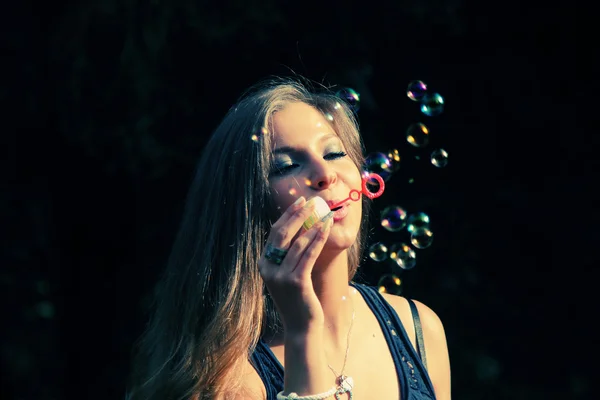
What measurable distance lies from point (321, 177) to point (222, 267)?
1.40ft

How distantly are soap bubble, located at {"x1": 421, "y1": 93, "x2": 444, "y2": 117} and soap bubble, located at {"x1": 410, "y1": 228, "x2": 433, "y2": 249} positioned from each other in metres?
0.45

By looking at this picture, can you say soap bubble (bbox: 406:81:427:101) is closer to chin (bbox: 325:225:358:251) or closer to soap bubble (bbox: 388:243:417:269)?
soap bubble (bbox: 388:243:417:269)

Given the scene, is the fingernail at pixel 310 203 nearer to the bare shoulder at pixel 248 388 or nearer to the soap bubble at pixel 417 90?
the bare shoulder at pixel 248 388

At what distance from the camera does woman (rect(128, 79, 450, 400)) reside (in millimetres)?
1883

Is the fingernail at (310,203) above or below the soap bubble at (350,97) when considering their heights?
below

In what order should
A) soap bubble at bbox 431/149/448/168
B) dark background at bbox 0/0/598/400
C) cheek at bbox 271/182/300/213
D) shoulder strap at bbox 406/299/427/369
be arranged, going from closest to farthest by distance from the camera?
cheek at bbox 271/182/300/213 → shoulder strap at bbox 406/299/427/369 → soap bubble at bbox 431/149/448/168 → dark background at bbox 0/0/598/400

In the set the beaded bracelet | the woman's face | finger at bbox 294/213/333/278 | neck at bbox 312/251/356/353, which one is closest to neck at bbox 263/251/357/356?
neck at bbox 312/251/356/353

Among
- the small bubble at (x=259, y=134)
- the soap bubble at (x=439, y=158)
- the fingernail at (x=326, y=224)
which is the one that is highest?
the small bubble at (x=259, y=134)

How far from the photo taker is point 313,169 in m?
2.04

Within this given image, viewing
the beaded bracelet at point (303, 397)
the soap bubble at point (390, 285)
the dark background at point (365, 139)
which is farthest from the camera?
the dark background at point (365, 139)

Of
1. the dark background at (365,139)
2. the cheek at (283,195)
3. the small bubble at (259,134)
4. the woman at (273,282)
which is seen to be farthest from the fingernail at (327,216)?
the dark background at (365,139)

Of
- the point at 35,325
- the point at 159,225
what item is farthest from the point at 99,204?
the point at 35,325

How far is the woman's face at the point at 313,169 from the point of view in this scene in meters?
2.02

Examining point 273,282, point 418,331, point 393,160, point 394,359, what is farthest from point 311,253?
point 393,160
